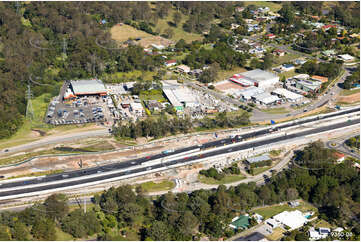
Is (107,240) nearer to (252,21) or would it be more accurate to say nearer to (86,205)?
(86,205)

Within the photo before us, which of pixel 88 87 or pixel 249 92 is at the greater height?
pixel 249 92

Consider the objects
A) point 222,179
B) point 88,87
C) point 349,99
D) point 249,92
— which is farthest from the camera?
point 349,99

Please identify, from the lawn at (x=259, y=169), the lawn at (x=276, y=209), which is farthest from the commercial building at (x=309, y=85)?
the lawn at (x=276, y=209)

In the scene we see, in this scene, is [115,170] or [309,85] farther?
[309,85]

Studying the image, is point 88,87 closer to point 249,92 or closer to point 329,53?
point 249,92

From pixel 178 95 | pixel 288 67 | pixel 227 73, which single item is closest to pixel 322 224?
pixel 178 95

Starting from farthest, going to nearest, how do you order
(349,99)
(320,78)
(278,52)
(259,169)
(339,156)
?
1. (278,52)
2. (320,78)
3. (349,99)
4. (339,156)
5. (259,169)

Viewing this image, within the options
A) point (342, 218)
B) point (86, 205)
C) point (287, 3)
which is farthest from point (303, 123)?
point (287, 3)
